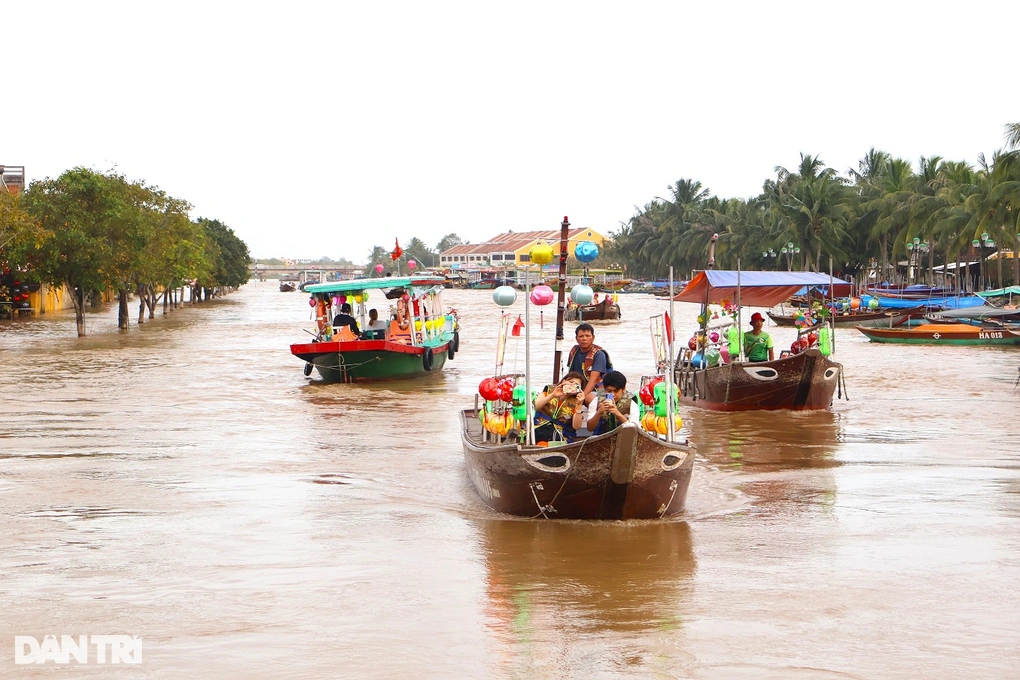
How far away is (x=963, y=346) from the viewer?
114ft

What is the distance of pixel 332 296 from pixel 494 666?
17990 mm

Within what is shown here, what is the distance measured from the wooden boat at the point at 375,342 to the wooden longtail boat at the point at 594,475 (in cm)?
1248

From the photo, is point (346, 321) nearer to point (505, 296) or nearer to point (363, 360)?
point (363, 360)

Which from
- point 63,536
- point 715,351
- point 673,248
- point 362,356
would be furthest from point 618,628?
point 673,248

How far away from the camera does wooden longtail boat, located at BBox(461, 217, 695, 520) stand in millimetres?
8844

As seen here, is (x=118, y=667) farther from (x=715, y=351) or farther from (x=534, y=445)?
(x=715, y=351)

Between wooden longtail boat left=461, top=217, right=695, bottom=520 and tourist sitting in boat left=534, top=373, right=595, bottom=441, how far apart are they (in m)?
0.20

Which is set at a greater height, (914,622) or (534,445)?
(534,445)

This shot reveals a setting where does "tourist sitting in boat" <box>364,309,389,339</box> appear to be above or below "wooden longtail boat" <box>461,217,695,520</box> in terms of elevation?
above

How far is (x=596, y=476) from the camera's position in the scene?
355 inches

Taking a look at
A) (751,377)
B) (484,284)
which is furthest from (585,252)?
(484,284)

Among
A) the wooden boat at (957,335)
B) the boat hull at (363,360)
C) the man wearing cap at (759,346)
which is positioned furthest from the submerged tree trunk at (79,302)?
the wooden boat at (957,335)

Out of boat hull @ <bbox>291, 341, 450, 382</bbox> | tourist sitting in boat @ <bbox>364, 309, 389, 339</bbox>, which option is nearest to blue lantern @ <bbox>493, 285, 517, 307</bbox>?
boat hull @ <bbox>291, 341, 450, 382</bbox>

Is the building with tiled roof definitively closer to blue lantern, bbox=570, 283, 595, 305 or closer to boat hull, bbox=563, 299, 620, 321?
boat hull, bbox=563, 299, 620, 321
